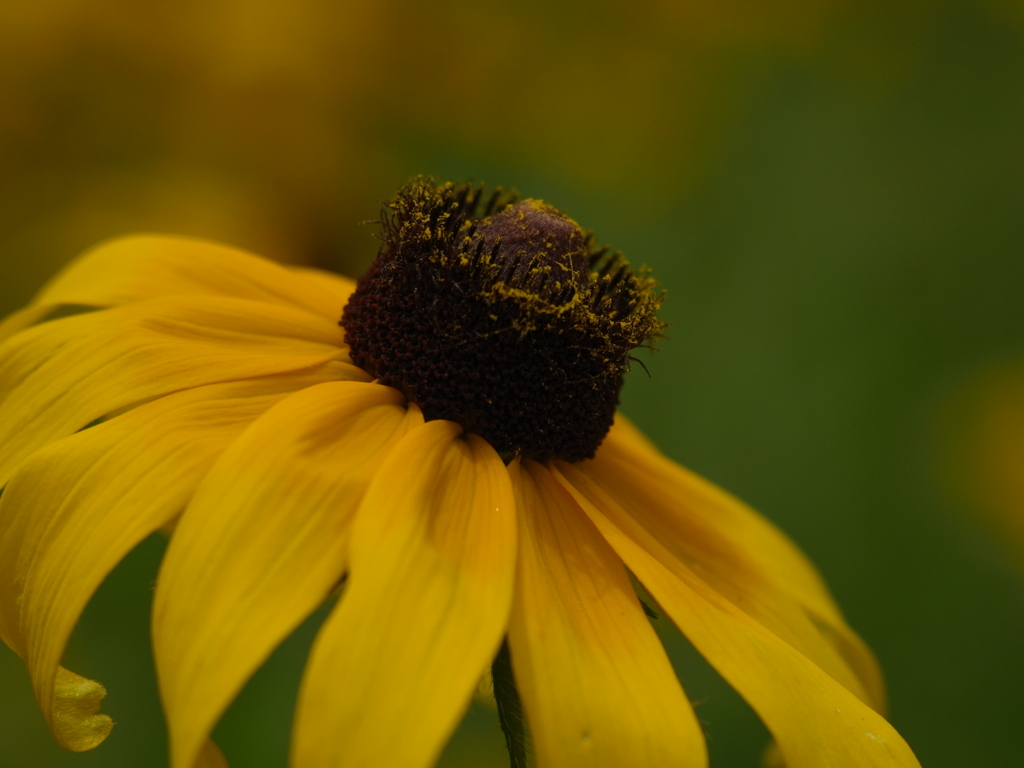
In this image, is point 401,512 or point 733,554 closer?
point 401,512

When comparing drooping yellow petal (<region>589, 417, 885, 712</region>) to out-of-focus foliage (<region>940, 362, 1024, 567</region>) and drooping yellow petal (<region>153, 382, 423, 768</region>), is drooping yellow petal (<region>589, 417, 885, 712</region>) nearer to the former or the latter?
drooping yellow petal (<region>153, 382, 423, 768</region>)

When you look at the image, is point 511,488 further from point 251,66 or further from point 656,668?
point 251,66

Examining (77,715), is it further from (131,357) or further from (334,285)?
(334,285)

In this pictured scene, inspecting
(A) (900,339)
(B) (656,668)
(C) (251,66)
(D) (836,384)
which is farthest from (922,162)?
(B) (656,668)

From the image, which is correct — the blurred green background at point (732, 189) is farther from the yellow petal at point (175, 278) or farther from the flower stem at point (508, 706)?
the flower stem at point (508, 706)

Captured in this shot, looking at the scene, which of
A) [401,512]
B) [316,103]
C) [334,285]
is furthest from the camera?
[316,103]

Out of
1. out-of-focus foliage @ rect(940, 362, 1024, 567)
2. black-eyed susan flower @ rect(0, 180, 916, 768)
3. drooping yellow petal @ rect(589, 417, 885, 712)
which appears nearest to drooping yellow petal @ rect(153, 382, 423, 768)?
black-eyed susan flower @ rect(0, 180, 916, 768)

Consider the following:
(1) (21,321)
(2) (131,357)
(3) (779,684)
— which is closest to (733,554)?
(3) (779,684)
